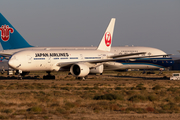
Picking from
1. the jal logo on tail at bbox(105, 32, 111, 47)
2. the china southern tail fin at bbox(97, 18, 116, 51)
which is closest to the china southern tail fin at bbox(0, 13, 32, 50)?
the china southern tail fin at bbox(97, 18, 116, 51)

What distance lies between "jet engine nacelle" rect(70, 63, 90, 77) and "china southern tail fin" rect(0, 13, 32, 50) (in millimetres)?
Answer: 23493

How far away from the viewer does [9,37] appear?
64188 millimetres

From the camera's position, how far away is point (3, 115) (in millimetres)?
16875

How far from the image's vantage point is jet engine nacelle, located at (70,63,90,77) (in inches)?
1692

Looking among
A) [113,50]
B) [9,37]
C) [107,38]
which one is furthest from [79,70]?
[113,50]

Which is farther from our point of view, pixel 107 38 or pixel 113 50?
pixel 113 50

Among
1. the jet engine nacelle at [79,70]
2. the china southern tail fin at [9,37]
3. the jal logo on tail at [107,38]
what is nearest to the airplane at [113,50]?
the china southern tail fin at [9,37]

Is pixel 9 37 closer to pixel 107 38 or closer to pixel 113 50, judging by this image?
pixel 107 38

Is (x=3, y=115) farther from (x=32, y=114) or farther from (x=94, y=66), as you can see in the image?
(x=94, y=66)

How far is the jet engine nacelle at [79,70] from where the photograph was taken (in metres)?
43.0

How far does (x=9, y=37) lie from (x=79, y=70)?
25195 mm

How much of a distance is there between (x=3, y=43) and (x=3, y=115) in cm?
5039

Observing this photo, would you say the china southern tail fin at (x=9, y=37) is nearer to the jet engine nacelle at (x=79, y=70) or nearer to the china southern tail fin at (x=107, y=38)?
the china southern tail fin at (x=107, y=38)

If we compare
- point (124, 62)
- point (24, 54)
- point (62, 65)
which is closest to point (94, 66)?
point (62, 65)
